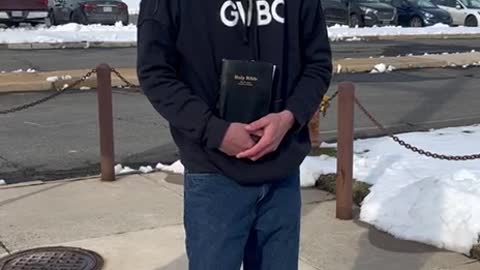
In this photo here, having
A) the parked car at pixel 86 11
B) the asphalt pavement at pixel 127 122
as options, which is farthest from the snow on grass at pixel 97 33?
the asphalt pavement at pixel 127 122

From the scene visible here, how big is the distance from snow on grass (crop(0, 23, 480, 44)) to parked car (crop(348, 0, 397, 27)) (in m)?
2.82

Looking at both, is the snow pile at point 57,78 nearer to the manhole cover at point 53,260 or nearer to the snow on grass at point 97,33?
the snow on grass at point 97,33

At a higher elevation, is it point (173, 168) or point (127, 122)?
point (173, 168)

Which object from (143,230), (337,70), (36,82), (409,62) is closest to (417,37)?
(409,62)

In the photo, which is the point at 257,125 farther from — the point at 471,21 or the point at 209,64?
the point at 471,21

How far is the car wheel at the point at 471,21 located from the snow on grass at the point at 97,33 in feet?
14.4

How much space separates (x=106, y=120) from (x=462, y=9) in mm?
29681

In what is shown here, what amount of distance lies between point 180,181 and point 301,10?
4.31 meters

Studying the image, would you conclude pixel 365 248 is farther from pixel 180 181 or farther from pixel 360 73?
pixel 360 73

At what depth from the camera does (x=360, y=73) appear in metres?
16.5

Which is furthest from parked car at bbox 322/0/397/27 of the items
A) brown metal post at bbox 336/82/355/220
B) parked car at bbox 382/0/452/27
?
brown metal post at bbox 336/82/355/220

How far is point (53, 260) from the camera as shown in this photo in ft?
16.5

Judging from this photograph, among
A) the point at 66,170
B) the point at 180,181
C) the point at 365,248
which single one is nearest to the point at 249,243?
the point at 365,248

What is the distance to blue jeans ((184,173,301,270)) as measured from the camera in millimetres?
2764
